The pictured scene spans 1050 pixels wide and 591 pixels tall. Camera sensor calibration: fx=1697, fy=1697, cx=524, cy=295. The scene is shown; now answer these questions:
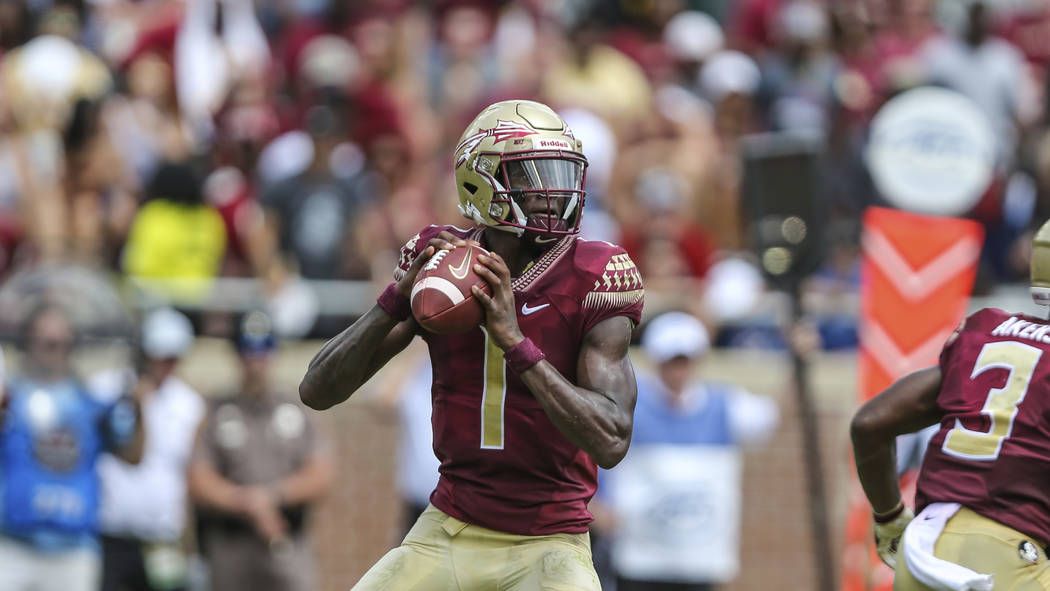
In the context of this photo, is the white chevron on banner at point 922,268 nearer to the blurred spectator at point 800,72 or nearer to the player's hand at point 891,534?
the blurred spectator at point 800,72

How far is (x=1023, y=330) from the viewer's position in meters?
5.85

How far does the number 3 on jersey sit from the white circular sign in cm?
431

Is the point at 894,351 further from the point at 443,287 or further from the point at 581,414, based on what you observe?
the point at 443,287

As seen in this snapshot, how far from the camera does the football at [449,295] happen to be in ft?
17.1

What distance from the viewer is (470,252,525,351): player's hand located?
5.23 m

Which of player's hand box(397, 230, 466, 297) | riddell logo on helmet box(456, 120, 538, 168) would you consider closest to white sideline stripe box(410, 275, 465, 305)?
player's hand box(397, 230, 466, 297)

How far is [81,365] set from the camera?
11.7 m

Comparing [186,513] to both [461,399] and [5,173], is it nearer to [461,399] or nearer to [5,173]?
[5,173]

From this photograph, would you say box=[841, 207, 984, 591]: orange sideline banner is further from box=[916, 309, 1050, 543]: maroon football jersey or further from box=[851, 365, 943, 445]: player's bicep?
box=[916, 309, 1050, 543]: maroon football jersey

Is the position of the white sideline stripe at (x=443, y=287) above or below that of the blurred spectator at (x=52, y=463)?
above

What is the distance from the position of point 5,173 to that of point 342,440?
3023 millimetres

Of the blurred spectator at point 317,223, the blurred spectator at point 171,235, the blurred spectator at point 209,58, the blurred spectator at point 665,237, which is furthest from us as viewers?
the blurred spectator at point 209,58

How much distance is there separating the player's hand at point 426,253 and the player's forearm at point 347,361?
0.43 feet

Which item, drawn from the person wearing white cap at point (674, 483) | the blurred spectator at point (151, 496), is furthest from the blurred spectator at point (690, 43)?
the blurred spectator at point (151, 496)
